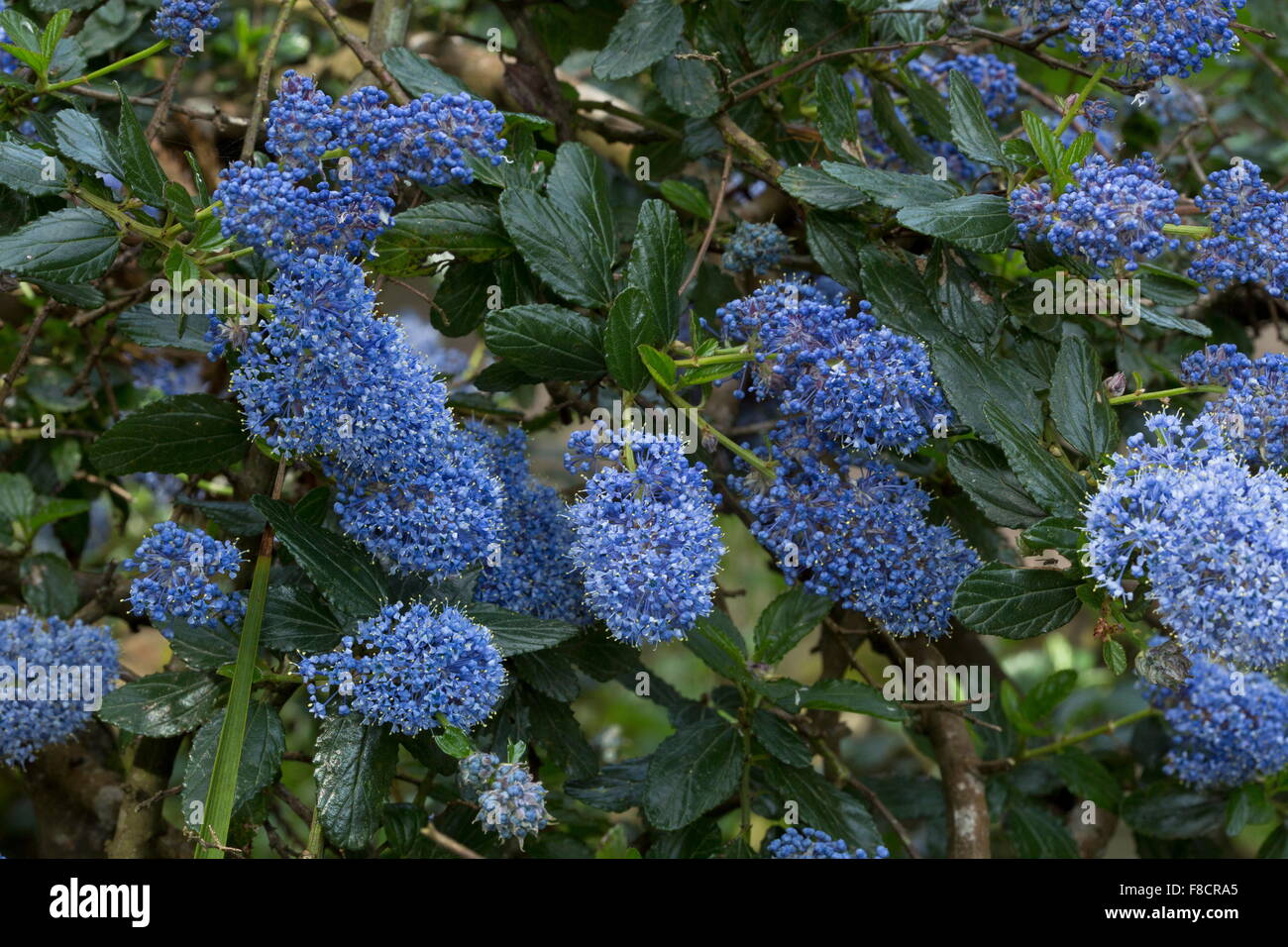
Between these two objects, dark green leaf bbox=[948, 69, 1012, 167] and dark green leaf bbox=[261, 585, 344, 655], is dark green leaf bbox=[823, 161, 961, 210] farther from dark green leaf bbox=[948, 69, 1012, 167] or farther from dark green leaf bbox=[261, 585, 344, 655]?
dark green leaf bbox=[261, 585, 344, 655]

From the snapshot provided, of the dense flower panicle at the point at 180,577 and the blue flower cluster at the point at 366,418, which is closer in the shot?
the blue flower cluster at the point at 366,418

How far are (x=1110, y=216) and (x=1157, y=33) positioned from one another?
45 centimetres

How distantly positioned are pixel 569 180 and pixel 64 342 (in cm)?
185

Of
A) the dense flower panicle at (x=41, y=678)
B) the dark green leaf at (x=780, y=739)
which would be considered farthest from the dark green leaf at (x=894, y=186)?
the dense flower panicle at (x=41, y=678)

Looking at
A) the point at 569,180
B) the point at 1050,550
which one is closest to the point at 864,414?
the point at 1050,550

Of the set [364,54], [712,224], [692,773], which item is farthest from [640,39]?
[692,773]

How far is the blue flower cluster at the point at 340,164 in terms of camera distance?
→ 2051 millimetres

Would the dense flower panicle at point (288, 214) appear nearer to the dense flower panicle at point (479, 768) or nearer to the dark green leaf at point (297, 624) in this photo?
the dark green leaf at point (297, 624)

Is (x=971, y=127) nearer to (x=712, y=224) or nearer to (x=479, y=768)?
(x=712, y=224)

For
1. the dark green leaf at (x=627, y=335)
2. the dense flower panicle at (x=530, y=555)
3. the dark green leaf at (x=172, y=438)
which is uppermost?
the dark green leaf at (x=627, y=335)

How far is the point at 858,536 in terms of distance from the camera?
231 centimetres

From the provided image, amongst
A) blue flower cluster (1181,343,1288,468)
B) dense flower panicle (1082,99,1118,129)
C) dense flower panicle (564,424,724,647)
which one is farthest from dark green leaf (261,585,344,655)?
dense flower panicle (1082,99,1118,129)

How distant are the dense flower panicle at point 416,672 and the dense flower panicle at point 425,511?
0.11 meters
